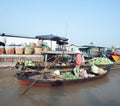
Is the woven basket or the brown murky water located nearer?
the brown murky water

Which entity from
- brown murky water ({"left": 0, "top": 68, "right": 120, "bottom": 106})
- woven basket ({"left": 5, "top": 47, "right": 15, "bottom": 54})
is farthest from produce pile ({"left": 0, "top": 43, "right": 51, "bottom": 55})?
brown murky water ({"left": 0, "top": 68, "right": 120, "bottom": 106})

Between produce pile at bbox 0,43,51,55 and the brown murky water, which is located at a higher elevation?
produce pile at bbox 0,43,51,55

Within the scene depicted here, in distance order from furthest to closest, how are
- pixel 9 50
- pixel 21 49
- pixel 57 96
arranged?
pixel 21 49
pixel 9 50
pixel 57 96

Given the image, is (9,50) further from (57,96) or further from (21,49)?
(57,96)

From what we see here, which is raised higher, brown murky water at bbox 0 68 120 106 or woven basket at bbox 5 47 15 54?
woven basket at bbox 5 47 15 54

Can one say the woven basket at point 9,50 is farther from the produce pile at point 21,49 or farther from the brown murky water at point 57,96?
the brown murky water at point 57,96

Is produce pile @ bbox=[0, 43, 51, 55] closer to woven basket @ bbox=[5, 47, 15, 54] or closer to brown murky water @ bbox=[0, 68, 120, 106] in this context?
woven basket @ bbox=[5, 47, 15, 54]

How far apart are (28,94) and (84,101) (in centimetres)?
270

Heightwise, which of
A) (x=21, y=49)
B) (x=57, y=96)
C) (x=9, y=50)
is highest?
Answer: (x=21, y=49)

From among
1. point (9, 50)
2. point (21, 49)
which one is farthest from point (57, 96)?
point (9, 50)

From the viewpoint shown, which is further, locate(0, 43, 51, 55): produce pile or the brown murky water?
locate(0, 43, 51, 55): produce pile

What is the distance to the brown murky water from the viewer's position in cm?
730

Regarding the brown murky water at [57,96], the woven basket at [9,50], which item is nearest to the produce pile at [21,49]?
the woven basket at [9,50]

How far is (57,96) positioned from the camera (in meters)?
8.17
